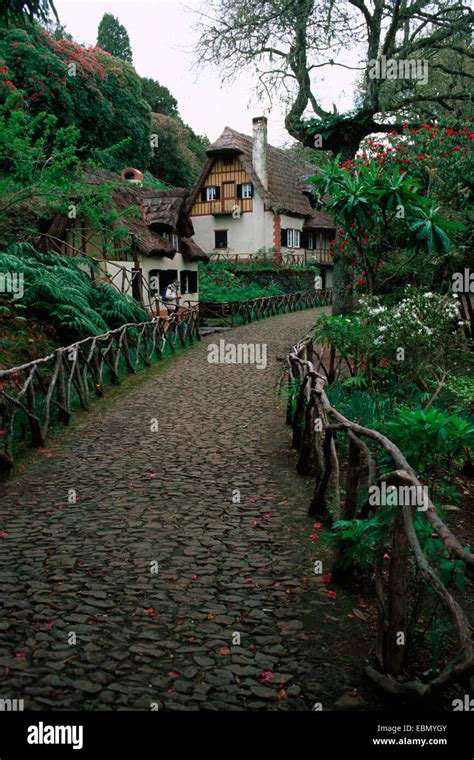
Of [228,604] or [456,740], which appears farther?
[228,604]

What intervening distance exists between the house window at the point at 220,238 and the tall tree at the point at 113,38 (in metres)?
16.2

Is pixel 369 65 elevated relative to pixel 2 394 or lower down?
elevated

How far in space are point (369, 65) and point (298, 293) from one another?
62.4 ft

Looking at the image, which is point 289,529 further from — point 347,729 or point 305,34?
point 305,34

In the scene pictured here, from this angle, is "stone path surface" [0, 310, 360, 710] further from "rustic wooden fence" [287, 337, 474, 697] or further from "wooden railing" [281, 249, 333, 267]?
"wooden railing" [281, 249, 333, 267]

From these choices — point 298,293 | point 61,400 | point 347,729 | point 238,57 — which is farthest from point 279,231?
point 347,729

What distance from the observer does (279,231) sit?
36.3 meters

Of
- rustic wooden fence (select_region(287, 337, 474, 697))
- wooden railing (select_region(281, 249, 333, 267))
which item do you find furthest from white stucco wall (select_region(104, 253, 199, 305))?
rustic wooden fence (select_region(287, 337, 474, 697))

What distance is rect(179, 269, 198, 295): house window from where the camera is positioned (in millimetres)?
25436

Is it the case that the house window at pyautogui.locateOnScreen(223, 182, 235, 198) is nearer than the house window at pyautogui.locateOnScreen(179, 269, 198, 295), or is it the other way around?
the house window at pyautogui.locateOnScreen(179, 269, 198, 295)

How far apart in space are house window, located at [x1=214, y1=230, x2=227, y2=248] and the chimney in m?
4.00

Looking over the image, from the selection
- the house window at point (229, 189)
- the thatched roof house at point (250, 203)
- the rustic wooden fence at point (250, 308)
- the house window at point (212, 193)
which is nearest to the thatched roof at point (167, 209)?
the rustic wooden fence at point (250, 308)

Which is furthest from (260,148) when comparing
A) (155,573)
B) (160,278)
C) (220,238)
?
(155,573)

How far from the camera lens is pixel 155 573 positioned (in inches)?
195
